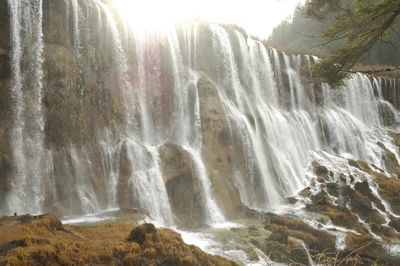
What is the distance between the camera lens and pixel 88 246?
28.3 feet

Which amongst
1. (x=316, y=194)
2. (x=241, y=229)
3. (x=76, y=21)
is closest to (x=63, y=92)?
(x=76, y=21)

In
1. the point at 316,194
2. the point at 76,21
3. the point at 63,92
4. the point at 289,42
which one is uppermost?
the point at 289,42

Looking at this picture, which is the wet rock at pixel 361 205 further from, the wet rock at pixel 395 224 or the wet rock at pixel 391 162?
the wet rock at pixel 391 162

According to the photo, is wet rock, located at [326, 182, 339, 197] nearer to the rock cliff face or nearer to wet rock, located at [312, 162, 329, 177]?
the rock cliff face

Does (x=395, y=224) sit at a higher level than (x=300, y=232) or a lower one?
lower

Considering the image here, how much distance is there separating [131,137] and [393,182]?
16051 mm

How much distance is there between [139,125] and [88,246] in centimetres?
1052

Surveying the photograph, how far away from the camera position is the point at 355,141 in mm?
31359

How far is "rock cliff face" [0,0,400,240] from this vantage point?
14781 mm

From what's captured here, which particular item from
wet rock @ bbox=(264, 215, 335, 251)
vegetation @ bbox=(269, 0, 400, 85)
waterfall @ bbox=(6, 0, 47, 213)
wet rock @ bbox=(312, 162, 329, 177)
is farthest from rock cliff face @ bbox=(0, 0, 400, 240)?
wet rock @ bbox=(264, 215, 335, 251)

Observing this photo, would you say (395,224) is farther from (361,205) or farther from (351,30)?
(351,30)

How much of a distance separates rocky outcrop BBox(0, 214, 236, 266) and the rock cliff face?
4.33 meters

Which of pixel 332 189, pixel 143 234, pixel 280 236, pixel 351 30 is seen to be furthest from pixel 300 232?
pixel 332 189

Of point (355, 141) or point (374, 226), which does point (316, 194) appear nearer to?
point (374, 226)
